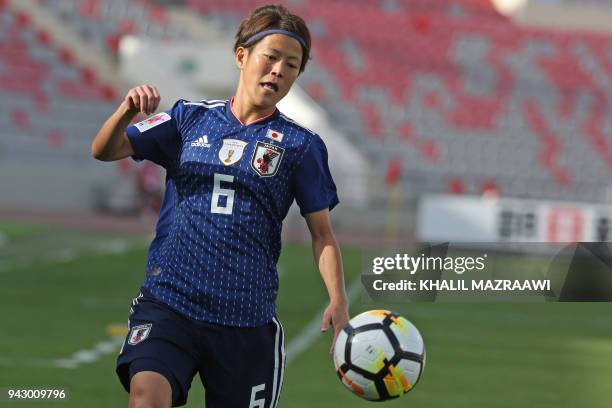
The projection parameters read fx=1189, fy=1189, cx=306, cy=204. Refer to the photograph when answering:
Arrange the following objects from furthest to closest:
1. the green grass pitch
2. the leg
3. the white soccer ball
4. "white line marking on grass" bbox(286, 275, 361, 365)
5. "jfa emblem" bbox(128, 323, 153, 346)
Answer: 1. "white line marking on grass" bbox(286, 275, 361, 365)
2. the green grass pitch
3. the white soccer ball
4. "jfa emblem" bbox(128, 323, 153, 346)
5. the leg

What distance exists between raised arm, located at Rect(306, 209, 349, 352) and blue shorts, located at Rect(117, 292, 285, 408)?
286 millimetres

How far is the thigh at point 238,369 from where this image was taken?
4402 mm

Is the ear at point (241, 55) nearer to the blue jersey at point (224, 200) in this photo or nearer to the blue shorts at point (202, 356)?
the blue jersey at point (224, 200)

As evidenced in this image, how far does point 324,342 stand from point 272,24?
671 centimetres

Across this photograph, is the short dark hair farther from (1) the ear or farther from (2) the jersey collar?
(2) the jersey collar

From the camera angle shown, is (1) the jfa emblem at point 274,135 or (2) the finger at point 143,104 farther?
(1) the jfa emblem at point 274,135

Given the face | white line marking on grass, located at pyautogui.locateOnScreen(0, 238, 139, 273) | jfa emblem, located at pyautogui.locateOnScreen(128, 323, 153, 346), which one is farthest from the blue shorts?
white line marking on grass, located at pyautogui.locateOnScreen(0, 238, 139, 273)

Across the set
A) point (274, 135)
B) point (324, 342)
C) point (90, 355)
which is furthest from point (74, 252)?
point (274, 135)

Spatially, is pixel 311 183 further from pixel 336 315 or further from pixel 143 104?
pixel 143 104

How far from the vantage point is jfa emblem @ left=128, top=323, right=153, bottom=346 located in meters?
4.37

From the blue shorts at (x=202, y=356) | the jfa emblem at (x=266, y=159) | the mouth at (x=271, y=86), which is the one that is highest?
the mouth at (x=271, y=86)

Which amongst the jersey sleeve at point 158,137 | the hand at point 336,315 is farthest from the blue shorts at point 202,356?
the jersey sleeve at point 158,137

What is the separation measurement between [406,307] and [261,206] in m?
9.24

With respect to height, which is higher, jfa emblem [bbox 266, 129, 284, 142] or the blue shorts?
jfa emblem [bbox 266, 129, 284, 142]
